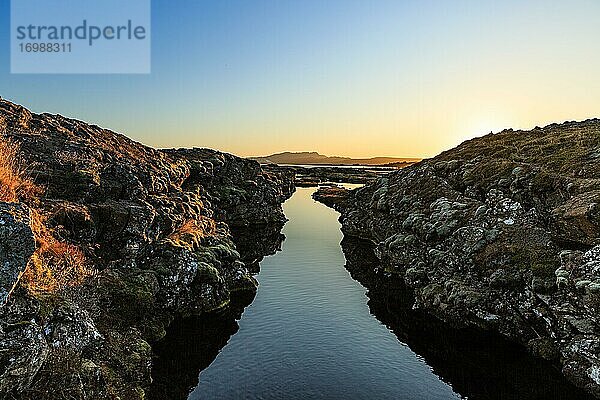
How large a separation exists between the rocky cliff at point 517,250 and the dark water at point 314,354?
6.99m

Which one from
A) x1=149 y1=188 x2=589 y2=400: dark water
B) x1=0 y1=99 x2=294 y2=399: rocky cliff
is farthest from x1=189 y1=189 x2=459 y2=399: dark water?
x1=0 y1=99 x2=294 y2=399: rocky cliff

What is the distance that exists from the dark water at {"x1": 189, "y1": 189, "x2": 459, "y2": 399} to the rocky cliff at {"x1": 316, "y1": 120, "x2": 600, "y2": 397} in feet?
22.9

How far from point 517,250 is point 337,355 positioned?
18042 mm

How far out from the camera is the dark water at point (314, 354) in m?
26.6

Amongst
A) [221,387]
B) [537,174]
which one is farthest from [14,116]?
[537,174]

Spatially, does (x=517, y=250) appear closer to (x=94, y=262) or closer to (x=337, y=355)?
(x=337, y=355)

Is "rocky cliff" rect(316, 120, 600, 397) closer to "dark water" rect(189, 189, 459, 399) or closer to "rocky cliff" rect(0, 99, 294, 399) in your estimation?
"dark water" rect(189, 189, 459, 399)

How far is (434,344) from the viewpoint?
33.8m

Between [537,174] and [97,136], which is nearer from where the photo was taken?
[537,174]

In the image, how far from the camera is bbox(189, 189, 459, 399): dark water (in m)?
26.6

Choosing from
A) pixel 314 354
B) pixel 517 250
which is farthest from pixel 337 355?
pixel 517 250

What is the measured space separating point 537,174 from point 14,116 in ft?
178

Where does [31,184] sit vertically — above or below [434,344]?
above

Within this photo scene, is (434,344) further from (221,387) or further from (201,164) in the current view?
(201,164)
